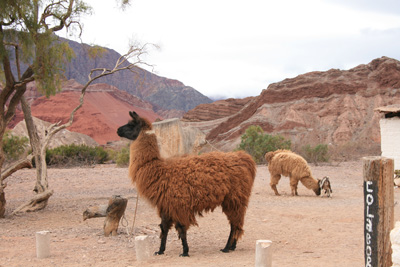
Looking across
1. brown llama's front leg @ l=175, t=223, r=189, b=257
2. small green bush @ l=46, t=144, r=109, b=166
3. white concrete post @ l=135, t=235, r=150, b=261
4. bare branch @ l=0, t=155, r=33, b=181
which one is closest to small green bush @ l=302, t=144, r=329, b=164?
small green bush @ l=46, t=144, r=109, b=166

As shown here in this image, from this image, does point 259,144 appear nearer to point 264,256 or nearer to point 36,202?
point 36,202

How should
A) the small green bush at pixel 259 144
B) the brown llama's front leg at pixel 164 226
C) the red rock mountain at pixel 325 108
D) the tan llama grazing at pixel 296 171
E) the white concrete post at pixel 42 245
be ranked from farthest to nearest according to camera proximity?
→ 1. the red rock mountain at pixel 325 108
2. the small green bush at pixel 259 144
3. the tan llama grazing at pixel 296 171
4. the white concrete post at pixel 42 245
5. the brown llama's front leg at pixel 164 226

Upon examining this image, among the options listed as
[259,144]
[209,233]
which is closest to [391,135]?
[259,144]

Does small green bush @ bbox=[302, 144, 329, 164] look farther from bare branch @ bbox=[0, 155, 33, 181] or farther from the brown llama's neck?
the brown llama's neck

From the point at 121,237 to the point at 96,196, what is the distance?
7.36 m

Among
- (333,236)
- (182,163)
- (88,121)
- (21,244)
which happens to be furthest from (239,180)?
(88,121)

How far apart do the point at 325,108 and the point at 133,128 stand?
4354 cm

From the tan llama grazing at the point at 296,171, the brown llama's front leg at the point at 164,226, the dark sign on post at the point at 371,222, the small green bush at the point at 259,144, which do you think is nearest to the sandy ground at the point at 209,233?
the brown llama's front leg at the point at 164,226

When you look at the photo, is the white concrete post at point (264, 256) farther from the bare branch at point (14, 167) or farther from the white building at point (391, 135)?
the white building at point (391, 135)

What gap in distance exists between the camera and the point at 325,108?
48.2 metres

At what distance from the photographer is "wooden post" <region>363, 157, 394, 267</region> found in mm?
4867

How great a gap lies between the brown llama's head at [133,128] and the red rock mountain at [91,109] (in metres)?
63.1

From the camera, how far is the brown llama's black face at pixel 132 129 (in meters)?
7.61

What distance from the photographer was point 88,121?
245 ft
